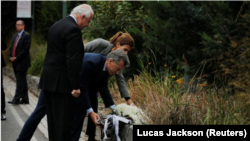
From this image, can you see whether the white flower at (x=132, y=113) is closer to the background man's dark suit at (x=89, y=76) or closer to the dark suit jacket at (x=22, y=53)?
the background man's dark suit at (x=89, y=76)

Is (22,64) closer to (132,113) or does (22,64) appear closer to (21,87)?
(21,87)

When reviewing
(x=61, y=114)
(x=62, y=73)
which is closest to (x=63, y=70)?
(x=62, y=73)

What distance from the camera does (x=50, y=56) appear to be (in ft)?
17.6

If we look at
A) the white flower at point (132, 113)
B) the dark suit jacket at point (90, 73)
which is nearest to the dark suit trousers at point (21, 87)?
the dark suit jacket at point (90, 73)

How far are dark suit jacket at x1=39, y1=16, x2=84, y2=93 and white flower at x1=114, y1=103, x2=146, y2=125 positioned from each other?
37.1 inches

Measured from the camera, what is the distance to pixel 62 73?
17.4 ft

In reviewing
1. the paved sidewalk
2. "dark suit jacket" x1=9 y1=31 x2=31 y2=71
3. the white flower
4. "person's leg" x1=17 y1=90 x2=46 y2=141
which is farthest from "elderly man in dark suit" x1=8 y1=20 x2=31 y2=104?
the white flower

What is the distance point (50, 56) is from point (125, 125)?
4.07ft

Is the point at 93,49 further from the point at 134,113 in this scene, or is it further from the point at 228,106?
the point at 228,106

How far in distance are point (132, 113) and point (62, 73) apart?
1.17 metres

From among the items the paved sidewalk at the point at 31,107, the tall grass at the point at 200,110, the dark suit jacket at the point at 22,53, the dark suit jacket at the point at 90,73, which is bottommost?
the paved sidewalk at the point at 31,107

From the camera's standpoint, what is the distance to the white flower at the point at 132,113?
578cm

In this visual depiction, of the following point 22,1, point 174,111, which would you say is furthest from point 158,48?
point 22,1

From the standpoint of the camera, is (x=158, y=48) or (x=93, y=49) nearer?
(x=93, y=49)
